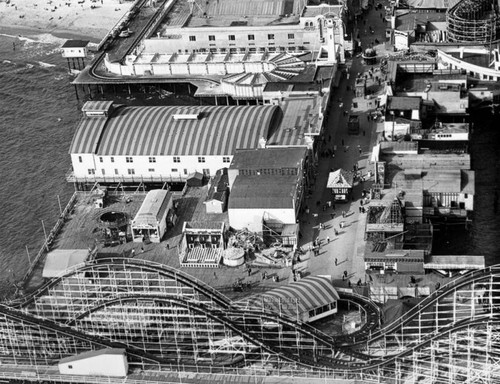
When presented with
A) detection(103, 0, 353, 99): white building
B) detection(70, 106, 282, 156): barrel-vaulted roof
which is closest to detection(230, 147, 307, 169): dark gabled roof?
detection(70, 106, 282, 156): barrel-vaulted roof

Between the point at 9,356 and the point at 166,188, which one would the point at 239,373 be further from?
the point at 166,188

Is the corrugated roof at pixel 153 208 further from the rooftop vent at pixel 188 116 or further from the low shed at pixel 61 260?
the rooftop vent at pixel 188 116

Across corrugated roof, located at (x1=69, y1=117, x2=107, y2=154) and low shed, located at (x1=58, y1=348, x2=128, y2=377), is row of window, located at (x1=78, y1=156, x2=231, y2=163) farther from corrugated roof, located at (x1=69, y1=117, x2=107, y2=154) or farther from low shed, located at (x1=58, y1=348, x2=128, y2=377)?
low shed, located at (x1=58, y1=348, x2=128, y2=377)

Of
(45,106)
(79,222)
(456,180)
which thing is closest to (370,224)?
(456,180)

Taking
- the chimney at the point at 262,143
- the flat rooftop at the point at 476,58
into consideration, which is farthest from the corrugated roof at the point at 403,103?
the chimney at the point at 262,143

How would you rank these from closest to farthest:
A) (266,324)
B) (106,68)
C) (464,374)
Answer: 1. (464,374)
2. (266,324)
3. (106,68)
